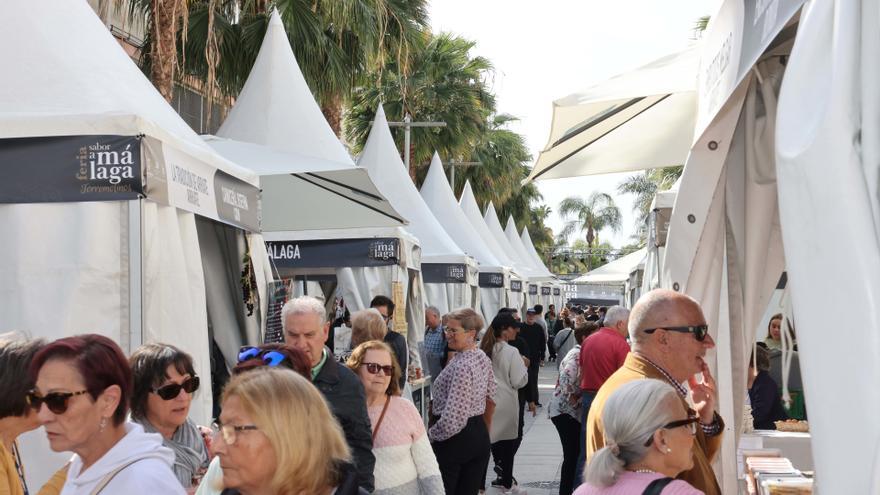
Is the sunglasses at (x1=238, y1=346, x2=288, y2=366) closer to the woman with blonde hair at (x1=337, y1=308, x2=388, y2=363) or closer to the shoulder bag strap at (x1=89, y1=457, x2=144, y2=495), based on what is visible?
the shoulder bag strap at (x1=89, y1=457, x2=144, y2=495)

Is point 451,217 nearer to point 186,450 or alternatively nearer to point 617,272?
point 617,272

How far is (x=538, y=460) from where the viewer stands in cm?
1459

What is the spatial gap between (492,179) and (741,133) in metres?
45.7

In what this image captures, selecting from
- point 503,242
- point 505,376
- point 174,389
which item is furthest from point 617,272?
point 174,389

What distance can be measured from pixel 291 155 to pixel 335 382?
3.99 m

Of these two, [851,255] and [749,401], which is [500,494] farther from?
[851,255]

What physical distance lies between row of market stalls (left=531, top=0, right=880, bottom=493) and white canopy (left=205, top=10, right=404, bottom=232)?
3.23 m

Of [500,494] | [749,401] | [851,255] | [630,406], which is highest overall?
[851,255]

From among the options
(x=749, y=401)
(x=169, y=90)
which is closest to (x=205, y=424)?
(x=749, y=401)

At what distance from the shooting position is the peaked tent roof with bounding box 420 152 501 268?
2691cm

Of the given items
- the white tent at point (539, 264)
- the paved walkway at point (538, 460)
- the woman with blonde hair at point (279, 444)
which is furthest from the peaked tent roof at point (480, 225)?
the woman with blonde hair at point (279, 444)

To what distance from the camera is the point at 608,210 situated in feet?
421

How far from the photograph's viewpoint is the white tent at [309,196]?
1005cm

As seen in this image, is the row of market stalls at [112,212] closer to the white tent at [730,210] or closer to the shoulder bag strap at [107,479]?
the shoulder bag strap at [107,479]
